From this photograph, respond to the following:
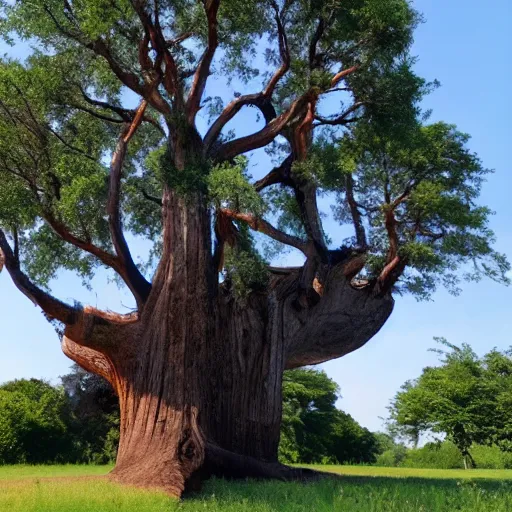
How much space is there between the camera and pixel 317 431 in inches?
1092

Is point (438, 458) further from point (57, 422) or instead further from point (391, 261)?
point (391, 261)

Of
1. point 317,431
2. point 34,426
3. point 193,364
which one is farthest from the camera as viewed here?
point 317,431

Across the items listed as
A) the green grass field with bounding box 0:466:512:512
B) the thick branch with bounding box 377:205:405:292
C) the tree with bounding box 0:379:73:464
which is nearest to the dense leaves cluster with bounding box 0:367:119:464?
the tree with bounding box 0:379:73:464

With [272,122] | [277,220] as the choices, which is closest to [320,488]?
[272,122]

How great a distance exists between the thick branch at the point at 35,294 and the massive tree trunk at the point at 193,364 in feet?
0.94

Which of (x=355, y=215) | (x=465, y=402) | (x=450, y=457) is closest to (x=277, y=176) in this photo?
(x=355, y=215)

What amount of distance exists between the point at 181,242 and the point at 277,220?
5.03 m

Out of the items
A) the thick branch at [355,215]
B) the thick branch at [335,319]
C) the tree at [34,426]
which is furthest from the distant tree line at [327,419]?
the thick branch at [355,215]

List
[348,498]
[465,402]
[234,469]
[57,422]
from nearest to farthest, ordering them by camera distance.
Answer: [348,498] → [234,469] → [57,422] → [465,402]

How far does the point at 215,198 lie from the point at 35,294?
3618 millimetres

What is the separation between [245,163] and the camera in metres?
11.0

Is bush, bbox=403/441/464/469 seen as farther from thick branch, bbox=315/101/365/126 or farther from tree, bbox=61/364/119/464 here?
thick branch, bbox=315/101/365/126

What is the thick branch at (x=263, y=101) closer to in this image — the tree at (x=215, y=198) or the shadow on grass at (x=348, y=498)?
the tree at (x=215, y=198)

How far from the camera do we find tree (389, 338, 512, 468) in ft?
80.4
